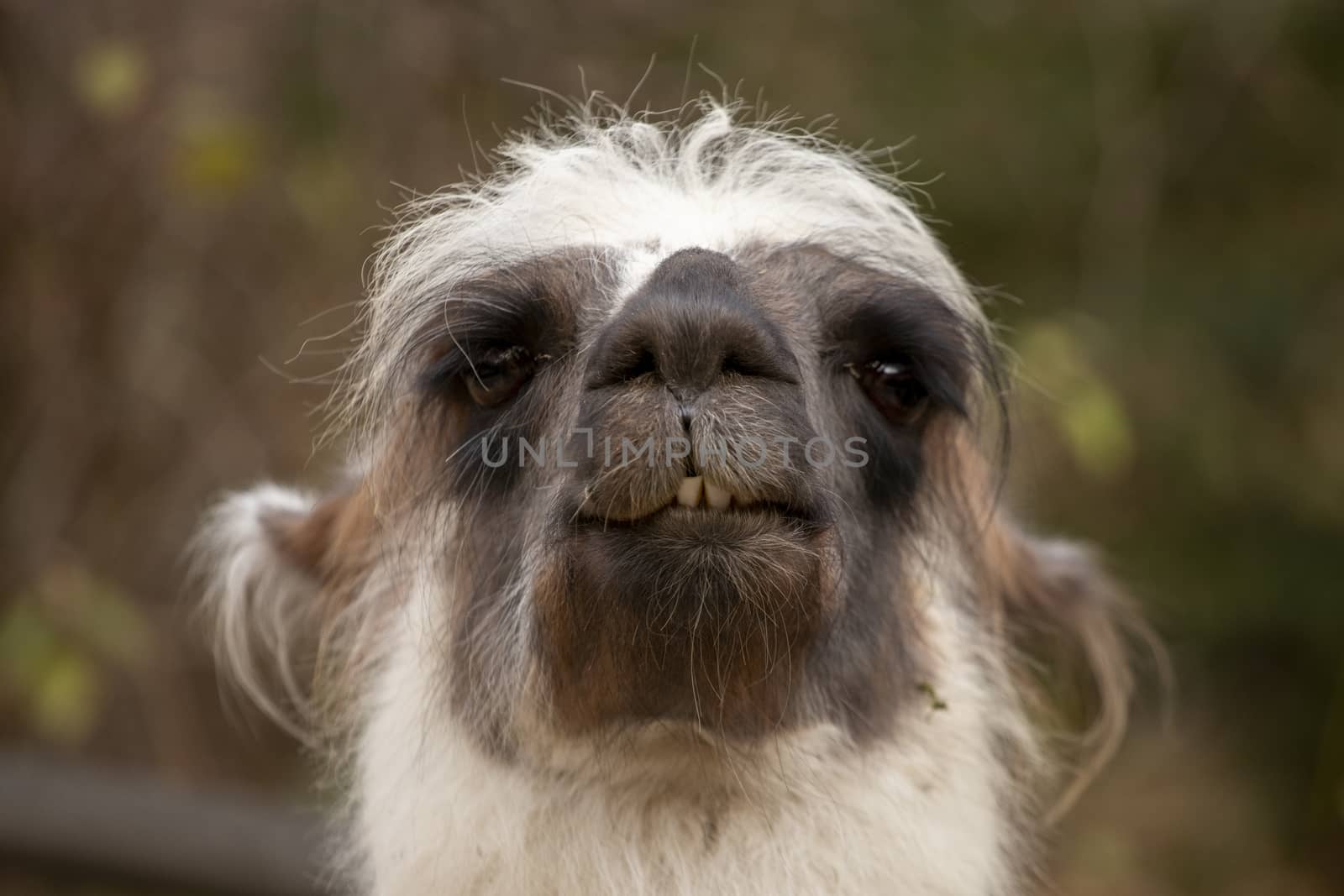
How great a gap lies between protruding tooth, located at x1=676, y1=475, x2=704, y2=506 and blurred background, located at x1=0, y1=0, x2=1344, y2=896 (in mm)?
2499

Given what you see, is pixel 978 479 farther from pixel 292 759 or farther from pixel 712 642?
→ pixel 292 759

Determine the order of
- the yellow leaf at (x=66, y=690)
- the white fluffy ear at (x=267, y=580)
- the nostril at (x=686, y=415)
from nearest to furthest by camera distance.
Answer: the nostril at (x=686, y=415)
the white fluffy ear at (x=267, y=580)
the yellow leaf at (x=66, y=690)

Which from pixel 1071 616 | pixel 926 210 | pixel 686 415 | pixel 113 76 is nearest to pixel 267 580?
pixel 686 415

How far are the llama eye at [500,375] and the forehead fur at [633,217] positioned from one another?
137 mm

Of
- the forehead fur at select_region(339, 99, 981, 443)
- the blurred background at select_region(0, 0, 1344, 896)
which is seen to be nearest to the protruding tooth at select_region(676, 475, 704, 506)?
the forehead fur at select_region(339, 99, 981, 443)

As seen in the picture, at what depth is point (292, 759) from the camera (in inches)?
277

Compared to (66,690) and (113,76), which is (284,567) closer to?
(66,690)

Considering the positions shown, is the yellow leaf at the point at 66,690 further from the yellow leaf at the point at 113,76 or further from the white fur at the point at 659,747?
the white fur at the point at 659,747

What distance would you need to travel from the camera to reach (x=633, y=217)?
2.81m

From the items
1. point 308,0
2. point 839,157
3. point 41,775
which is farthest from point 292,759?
point 839,157

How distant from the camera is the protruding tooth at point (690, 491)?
230 cm

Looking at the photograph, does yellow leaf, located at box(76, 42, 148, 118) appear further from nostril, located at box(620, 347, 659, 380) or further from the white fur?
nostril, located at box(620, 347, 659, 380)

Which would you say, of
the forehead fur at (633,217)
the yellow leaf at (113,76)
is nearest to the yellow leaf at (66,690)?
the yellow leaf at (113,76)

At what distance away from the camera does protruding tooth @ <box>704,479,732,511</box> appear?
2314 millimetres
